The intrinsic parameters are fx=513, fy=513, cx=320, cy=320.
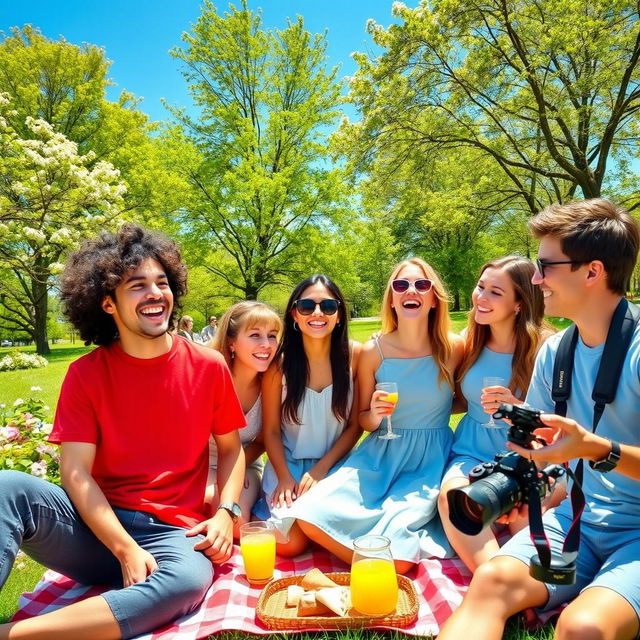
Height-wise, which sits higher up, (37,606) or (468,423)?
(468,423)

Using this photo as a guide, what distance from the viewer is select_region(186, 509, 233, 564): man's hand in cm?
311

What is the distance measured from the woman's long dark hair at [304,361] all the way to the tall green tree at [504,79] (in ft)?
44.8

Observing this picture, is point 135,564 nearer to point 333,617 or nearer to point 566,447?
point 333,617

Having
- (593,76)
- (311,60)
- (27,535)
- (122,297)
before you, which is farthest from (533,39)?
(27,535)

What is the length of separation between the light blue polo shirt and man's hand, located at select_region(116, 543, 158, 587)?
232 centimetres

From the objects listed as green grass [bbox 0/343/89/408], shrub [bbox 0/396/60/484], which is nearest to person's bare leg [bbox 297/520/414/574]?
shrub [bbox 0/396/60/484]

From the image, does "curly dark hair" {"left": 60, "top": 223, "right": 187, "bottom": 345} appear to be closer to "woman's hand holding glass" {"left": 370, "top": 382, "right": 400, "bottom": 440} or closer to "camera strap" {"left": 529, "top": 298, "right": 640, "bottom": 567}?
"woman's hand holding glass" {"left": 370, "top": 382, "right": 400, "bottom": 440}

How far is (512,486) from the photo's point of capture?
7.07ft

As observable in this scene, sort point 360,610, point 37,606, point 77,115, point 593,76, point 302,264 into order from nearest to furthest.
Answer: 1. point 360,610
2. point 37,606
3. point 593,76
4. point 302,264
5. point 77,115

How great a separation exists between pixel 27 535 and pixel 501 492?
96.6 inches

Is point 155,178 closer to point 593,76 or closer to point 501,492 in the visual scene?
point 593,76

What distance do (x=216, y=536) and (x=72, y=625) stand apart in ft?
2.91

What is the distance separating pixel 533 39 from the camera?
1555cm

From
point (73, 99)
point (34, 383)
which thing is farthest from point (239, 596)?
point (73, 99)
